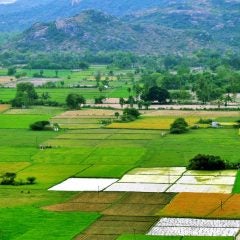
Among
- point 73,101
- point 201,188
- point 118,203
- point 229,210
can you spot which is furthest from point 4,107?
point 229,210

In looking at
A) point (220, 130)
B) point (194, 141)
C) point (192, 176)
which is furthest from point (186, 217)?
point (220, 130)

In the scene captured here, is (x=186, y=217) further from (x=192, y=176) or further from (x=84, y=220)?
(x=192, y=176)

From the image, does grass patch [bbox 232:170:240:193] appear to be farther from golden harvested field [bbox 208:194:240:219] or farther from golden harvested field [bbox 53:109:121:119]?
golden harvested field [bbox 53:109:121:119]

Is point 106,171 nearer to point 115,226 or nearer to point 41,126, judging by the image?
point 115,226

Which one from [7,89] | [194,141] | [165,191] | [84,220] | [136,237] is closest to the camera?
[136,237]

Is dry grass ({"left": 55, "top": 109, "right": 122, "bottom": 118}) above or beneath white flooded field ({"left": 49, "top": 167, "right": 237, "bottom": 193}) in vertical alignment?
above

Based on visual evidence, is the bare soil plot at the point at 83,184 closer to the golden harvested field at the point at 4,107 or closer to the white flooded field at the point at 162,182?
the white flooded field at the point at 162,182

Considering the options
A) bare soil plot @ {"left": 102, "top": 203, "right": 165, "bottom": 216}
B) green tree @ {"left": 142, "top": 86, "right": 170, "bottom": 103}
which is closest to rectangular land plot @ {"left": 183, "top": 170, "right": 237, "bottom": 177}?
bare soil plot @ {"left": 102, "top": 203, "right": 165, "bottom": 216}
